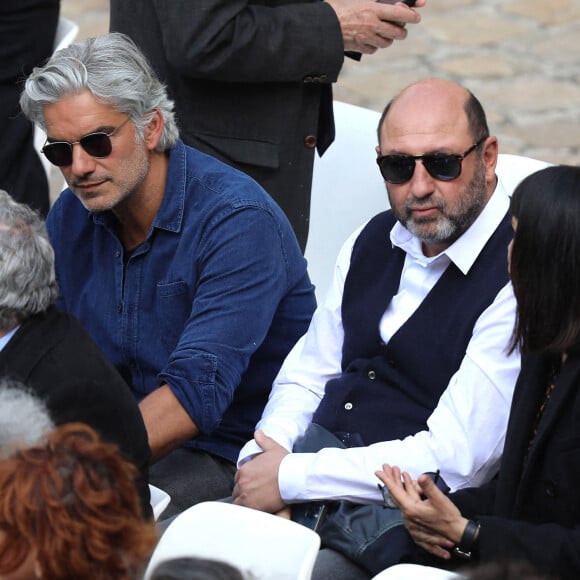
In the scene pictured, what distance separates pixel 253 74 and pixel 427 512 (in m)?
1.46

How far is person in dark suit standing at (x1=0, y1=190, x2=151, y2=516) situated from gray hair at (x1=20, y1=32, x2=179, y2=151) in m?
0.52

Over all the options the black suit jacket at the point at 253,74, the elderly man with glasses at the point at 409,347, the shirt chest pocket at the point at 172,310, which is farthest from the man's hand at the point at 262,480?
the black suit jacket at the point at 253,74

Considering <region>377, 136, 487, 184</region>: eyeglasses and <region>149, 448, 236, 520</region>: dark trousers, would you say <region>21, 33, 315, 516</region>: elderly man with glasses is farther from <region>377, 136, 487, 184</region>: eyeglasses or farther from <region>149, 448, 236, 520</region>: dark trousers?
<region>377, 136, 487, 184</region>: eyeglasses

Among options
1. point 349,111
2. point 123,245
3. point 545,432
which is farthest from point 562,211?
point 349,111

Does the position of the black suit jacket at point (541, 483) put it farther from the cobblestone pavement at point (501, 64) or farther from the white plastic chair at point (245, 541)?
the cobblestone pavement at point (501, 64)

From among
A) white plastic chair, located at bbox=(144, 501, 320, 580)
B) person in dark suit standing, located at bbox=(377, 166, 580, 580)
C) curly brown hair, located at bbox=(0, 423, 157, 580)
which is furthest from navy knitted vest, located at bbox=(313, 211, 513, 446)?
curly brown hair, located at bbox=(0, 423, 157, 580)

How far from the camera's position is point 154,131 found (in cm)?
324

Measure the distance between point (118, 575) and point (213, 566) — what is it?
0.16 metres

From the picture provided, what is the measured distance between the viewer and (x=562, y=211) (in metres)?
2.41

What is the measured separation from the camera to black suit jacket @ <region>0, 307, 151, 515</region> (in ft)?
8.16

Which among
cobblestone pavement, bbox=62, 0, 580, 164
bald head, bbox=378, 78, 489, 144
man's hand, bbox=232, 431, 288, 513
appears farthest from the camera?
cobblestone pavement, bbox=62, 0, 580, 164

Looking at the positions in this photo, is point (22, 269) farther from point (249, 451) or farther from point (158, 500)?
point (249, 451)

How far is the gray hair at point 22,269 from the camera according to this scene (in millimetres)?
2574

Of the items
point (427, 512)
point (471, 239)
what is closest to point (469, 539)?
point (427, 512)
